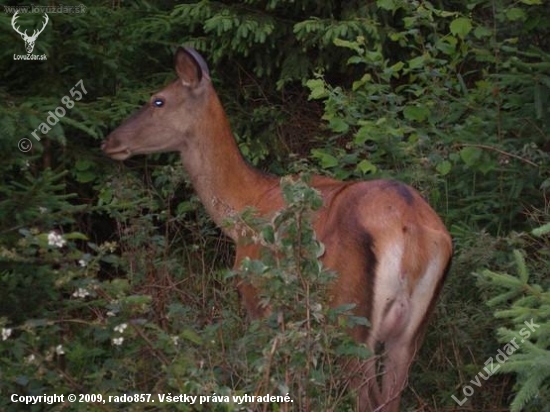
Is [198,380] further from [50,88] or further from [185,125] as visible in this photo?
[50,88]

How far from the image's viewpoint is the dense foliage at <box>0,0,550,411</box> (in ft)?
19.3

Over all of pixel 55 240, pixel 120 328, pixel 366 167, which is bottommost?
→ pixel 366 167

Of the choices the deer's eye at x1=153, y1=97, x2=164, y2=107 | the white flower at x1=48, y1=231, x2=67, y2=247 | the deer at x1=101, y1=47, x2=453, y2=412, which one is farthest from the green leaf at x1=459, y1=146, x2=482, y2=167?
the white flower at x1=48, y1=231, x2=67, y2=247

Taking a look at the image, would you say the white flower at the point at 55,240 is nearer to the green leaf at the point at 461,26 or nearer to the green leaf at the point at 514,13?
the green leaf at the point at 514,13

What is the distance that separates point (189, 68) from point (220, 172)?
74 cm

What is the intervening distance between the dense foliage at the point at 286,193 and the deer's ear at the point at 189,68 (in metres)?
0.64

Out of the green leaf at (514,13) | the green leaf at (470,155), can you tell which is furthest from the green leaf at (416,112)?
the green leaf at (514,13)

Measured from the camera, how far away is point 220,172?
8.12m

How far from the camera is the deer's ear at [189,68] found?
27.2 feet

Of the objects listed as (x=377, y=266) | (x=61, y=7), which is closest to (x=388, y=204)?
(x=377, y=266)

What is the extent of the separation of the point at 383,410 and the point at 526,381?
1.07 m

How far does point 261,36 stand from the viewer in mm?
10133

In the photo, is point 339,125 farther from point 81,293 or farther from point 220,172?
point 81,293

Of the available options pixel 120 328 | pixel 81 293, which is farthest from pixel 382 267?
pixel 81 293
